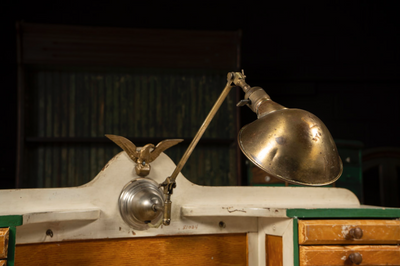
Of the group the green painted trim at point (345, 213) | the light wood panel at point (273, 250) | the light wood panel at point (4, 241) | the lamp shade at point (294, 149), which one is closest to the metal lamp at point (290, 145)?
the lamp shade at point (294, 149)

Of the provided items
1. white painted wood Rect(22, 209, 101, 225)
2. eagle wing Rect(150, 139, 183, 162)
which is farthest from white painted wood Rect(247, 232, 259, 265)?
white painted wood Rect(22, 209, 101, 225)

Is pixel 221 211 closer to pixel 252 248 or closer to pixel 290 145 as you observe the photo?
pixel 252 248

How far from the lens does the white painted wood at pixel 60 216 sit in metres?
1.07

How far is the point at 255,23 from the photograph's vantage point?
3.39m

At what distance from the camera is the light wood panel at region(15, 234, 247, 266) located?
4.11 ft

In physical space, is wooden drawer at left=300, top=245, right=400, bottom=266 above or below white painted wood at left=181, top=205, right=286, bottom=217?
below

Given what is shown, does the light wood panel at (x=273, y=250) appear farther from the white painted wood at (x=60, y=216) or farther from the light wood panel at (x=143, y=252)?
the white painted wood at (x=60, y=216)

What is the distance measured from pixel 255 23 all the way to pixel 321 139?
8.61ft

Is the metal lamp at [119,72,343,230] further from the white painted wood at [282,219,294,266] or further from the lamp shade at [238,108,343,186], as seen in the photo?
the white painted wood at [282,219,294,266]

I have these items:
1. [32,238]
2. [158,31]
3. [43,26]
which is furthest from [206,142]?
[32,238]

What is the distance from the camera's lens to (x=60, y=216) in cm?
118

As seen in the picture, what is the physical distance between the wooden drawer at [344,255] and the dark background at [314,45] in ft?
6.58

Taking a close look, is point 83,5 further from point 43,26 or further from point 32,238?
point 32,238

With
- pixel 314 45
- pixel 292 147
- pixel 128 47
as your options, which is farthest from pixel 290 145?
pixel 314 45
